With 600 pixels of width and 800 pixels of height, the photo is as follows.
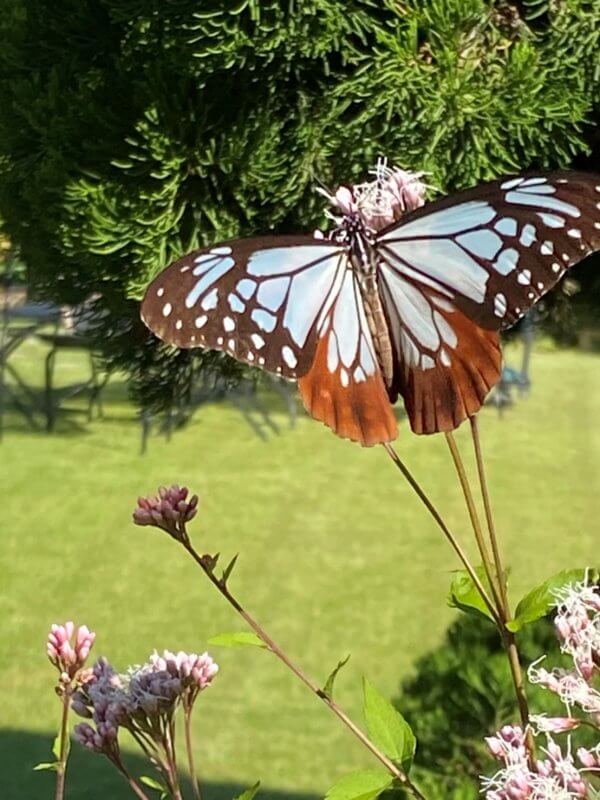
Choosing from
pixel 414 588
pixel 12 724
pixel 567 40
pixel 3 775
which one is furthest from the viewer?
pixel 414 588

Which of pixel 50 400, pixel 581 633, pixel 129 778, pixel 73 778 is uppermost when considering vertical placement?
pixel 581 633

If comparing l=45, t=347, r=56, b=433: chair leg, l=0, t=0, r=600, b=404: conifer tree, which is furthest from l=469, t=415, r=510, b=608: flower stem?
l=45, t=347, r=56, b=433: chair leg

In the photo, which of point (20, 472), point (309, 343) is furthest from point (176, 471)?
point (309, 343)

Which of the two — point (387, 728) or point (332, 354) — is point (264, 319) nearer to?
point (332, 354)

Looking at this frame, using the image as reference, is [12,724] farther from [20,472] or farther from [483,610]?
Result: [483,610]

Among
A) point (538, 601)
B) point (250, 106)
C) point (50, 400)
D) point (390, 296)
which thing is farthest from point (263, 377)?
point (50, 400)

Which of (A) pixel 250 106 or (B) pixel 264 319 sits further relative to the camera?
(A) pixel 250 106
